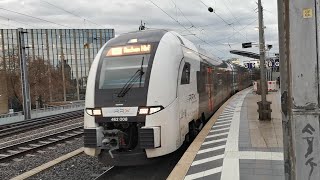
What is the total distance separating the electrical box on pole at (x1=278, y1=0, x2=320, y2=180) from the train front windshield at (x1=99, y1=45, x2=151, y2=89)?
5.61m

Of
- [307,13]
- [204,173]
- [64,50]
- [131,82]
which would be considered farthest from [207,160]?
[64,50]

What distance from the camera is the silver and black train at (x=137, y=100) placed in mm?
7621

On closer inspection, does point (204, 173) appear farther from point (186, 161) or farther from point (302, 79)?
point (302, 79)

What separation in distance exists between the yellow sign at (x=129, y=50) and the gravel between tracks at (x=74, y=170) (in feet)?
9.41

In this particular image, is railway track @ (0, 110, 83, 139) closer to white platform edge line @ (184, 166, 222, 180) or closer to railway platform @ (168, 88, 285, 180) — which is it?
railway platform @ (168, 88, 285, 180)

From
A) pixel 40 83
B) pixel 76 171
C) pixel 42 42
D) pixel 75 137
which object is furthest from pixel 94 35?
pixel 76 171

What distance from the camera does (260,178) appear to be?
598 centimetres

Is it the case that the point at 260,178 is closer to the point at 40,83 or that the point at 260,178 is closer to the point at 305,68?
the point at 305,68

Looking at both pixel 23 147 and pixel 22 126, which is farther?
pixel 22 126

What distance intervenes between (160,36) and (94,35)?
8143 centimetres

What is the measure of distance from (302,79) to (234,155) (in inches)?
214

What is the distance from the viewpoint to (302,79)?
238 cm

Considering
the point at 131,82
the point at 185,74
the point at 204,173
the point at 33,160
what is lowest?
the point at 33,160

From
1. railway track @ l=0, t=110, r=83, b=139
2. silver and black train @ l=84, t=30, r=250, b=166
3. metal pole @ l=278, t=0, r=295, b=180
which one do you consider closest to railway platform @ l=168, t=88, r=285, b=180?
silver and black train @ l=84, t=30, r=250, b=166
